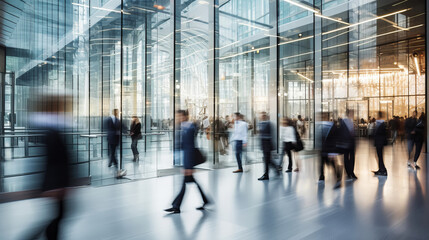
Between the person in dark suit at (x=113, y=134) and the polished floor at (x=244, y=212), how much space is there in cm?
105

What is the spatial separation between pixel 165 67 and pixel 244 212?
5.48 metres

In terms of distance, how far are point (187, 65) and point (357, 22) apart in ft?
36.8

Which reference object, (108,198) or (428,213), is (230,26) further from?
(428,213)

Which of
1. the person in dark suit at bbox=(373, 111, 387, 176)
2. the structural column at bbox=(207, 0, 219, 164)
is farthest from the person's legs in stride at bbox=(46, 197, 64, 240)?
the person in dark suit at bbox=(373, 111, 387, 176)

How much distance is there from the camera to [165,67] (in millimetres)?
8789

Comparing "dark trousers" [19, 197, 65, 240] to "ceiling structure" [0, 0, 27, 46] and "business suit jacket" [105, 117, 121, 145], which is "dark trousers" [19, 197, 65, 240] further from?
"ceiling structure" [0, 0, 27, 46]

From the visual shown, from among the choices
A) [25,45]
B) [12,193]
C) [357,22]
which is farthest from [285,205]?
[357,22]

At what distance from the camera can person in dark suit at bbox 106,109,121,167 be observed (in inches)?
300

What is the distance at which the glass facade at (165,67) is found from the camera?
802cm

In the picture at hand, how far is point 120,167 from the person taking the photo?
7.67 m

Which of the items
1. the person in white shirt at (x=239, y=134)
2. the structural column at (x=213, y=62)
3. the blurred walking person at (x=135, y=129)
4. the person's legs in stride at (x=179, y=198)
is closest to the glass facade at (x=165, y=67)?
the structural column at (x=213, y=62)

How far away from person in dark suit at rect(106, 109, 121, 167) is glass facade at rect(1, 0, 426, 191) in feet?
0.66

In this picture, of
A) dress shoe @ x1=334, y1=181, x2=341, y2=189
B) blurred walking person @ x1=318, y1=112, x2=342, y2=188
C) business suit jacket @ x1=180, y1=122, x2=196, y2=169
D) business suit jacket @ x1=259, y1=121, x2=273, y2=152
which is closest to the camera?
business suit jacket @ x1=180, y1=122, x2=196, y2=169

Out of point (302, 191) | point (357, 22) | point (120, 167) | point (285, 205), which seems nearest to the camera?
point (285, 205)
